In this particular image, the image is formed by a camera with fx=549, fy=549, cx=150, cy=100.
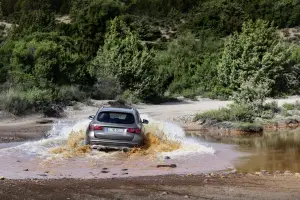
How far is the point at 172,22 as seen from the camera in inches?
3819

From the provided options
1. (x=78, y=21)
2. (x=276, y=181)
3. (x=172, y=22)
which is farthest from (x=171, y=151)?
(x=172, y=22)

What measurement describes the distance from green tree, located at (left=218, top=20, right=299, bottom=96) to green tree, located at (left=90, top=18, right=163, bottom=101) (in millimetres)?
6318

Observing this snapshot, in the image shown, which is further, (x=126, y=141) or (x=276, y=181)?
(x=126, y=141)

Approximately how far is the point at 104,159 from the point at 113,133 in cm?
109

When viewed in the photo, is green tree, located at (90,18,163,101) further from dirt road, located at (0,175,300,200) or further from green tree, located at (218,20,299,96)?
dirt road, located at (0,175,300,200)

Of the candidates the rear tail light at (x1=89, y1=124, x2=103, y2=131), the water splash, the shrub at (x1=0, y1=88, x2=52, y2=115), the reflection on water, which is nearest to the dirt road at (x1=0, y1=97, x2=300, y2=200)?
the reflection on water

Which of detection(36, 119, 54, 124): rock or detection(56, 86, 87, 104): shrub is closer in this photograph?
detection(36, 119, 54, 124): rock

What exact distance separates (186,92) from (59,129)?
81.2 feet

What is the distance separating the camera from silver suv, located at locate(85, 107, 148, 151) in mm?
17484

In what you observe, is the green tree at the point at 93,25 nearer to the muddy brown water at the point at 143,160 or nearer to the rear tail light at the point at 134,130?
the muddy brown water at the point at 143,160

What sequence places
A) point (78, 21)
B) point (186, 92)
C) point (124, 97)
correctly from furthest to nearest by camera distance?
point (78, 21) → point (186, 92) → point (124, 97)

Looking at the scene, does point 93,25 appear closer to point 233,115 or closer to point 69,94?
point 69,94

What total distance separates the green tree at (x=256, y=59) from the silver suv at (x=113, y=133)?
25744 mm

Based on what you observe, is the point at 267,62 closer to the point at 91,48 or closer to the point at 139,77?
the point at 139,77
